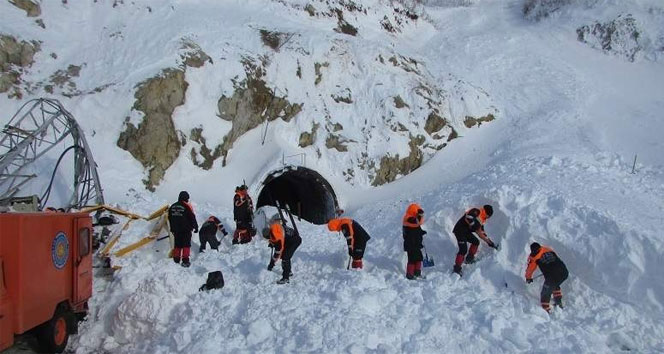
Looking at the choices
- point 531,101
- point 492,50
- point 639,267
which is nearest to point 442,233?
point 639,267

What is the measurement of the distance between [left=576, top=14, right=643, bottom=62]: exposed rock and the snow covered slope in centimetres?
709

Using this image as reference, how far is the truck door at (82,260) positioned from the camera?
27.2ft

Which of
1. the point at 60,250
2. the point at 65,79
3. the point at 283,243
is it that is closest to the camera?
the point at 60,250

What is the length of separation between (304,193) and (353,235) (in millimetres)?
13471

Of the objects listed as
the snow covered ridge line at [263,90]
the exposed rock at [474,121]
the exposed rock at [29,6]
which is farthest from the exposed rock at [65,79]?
the exposed rock at [474,121]

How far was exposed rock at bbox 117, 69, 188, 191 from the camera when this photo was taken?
55.5ft

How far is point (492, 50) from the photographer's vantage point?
28.4 metres

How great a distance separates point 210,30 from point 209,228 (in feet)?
38.1

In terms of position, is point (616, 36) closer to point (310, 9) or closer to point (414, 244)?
point (310, 9)

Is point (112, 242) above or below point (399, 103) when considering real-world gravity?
below

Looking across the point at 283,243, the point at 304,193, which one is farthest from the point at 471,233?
the point at 304,193

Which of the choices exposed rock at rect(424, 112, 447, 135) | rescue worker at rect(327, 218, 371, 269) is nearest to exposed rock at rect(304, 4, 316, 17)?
exposed rock at rect(424, 112, 447, 135)

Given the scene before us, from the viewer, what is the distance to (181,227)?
1095 cm

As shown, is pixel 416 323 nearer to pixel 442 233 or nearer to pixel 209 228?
pixel 442 233
